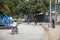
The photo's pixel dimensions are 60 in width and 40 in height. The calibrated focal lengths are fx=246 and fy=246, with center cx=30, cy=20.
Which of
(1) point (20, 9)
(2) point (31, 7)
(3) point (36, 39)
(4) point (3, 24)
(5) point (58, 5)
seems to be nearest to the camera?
(3) point (36, 39)

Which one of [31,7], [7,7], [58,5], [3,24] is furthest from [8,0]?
[31,7]

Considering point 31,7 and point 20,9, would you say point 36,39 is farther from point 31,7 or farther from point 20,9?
point 20,9

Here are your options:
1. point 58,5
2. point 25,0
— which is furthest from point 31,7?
point 58,5

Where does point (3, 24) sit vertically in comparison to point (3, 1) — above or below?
below

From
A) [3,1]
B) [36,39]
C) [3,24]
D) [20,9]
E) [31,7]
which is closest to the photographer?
[36,39]

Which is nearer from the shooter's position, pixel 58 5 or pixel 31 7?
pixel 58 5

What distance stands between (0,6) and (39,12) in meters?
39.5

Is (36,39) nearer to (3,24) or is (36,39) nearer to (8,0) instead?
(8,0)

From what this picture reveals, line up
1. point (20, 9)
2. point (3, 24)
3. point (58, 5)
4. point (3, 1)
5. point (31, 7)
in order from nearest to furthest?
point (3, 1) → point (3, 24) → point (58, 5) → point (31, 7) → point (20, 9)

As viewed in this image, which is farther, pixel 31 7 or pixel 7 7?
pixel 31 7

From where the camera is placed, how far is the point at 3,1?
21.0 m

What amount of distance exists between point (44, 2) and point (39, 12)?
4.04 meters

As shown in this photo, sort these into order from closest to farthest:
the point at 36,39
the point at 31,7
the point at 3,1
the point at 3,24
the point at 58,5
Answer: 1. the point at 36,39
2. the point at 3,1
3. the point at 3,24
4. the point at 58,5
5. the point at 31,7

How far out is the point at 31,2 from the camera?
2394 inches
